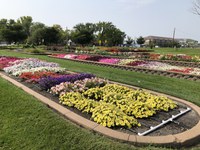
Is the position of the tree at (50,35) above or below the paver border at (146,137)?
above

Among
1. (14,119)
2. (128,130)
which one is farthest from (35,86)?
(128,130)

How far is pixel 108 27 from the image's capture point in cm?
8294

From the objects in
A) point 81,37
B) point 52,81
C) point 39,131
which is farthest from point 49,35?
point 39,131

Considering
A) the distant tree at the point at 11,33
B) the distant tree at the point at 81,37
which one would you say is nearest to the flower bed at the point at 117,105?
the distant tree at the point at 11,33

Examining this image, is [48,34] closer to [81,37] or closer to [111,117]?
[81,37]

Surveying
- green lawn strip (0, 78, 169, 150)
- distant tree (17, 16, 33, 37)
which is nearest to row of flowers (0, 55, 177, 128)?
green lawn strip (0, 78, 169, 150)

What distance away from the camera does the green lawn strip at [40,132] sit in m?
3.31

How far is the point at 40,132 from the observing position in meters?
3.69

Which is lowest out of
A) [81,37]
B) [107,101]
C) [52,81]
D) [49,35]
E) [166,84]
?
[166,84]

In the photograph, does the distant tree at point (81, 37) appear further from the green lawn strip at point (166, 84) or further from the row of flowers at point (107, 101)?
the row of flowers at point (107, 101)

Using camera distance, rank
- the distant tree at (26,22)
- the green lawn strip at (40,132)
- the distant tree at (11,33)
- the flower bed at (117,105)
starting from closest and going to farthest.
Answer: the green lawn strip at (40,132), the flower bed at (117,105), the distant tree at (11,33), the distant tree at (26,22)

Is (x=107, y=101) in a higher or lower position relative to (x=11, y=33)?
lower

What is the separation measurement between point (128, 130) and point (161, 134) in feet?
1.83

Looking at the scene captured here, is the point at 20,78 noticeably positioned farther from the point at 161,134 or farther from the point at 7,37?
the point at 7,37
